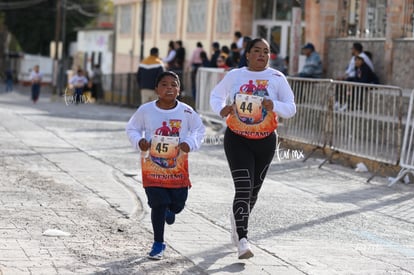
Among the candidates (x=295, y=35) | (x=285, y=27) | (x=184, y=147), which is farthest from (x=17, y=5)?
(x=184, y=147)

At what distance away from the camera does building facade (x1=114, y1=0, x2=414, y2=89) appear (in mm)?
19172

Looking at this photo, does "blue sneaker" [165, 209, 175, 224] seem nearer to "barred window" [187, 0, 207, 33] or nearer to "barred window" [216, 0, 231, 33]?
"barred window" [216, 0, 231, 33]

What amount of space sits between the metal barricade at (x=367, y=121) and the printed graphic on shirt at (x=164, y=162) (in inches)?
252

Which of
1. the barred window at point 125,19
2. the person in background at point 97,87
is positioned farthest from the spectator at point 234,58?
the barred window at point 125,19

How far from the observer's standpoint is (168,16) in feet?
126

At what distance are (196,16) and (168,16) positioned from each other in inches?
144

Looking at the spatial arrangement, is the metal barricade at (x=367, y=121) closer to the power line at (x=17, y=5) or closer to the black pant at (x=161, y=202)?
the black pant at (x=161, y=202)

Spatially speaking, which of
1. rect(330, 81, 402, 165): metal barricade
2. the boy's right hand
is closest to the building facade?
rect(330, 81, 402, 165): metal barricade

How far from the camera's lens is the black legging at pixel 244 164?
24.4 feet

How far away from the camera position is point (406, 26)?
19.2 meters

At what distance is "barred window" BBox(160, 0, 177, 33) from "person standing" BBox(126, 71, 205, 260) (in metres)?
30.3

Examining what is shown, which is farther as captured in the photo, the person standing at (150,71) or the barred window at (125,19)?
the barred window at (125,19)

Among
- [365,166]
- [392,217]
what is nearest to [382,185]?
[365,166]

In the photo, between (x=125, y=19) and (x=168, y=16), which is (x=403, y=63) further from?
(x=125, y=19)
